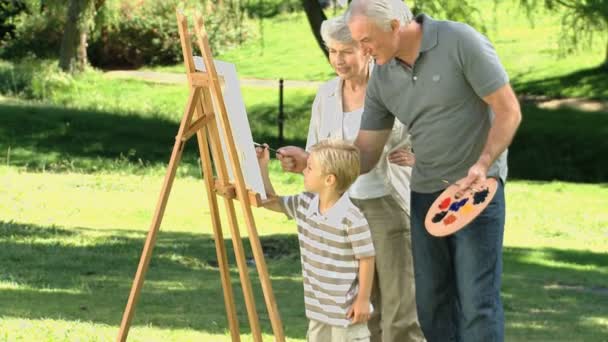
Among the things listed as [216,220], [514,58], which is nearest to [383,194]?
[216,220]

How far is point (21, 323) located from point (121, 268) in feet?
11.9

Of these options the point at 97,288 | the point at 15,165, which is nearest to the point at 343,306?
the point at 97,288

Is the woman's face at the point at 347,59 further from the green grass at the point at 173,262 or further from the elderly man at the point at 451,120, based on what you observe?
the green grass at the point at 173,262

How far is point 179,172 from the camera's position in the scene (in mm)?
18953

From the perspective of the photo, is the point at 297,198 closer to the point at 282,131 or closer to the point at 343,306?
the point at 343,306

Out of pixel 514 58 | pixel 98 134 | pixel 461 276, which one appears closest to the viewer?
pixel 461 276

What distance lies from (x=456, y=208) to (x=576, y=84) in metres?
25.4

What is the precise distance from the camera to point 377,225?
6.06 m

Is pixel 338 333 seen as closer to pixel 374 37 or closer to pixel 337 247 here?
pixel 337 247

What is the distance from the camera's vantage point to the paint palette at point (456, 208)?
4.96 metres

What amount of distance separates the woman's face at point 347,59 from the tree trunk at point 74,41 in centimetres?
2041

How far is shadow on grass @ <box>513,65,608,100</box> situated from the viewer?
29.0 meters

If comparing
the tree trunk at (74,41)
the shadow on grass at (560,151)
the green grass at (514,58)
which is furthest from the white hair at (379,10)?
the green grass at (514,58)

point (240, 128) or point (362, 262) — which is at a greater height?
point (240, 128)
